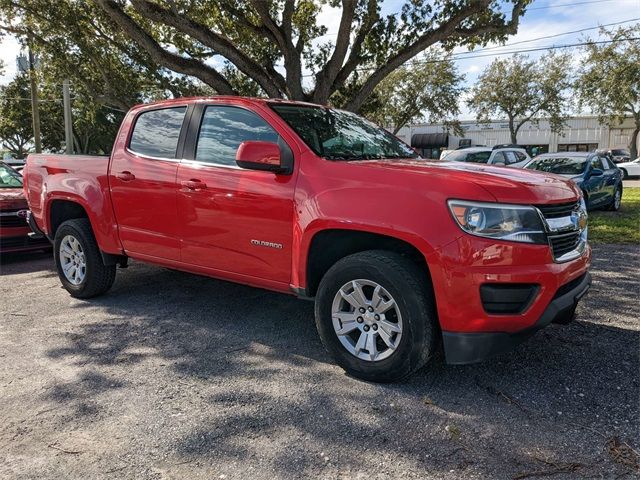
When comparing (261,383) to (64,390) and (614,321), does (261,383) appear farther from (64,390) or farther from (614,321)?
(614,321)

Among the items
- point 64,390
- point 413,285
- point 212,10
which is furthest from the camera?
point 212,10

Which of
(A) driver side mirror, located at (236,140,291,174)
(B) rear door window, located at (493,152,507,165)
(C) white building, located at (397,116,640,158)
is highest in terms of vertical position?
(C) white building, located at (397,116,640,158)

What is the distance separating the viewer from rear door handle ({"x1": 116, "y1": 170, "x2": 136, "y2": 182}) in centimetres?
483

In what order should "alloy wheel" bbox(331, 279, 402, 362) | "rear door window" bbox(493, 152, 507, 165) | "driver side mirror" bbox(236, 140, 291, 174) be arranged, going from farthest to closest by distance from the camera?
"rear door window" bbox(493, 152, 507, 165) < "driver side mirror" bbox(236, 140, 291, 174) < "alloy wheel" bbox(331, 279, 402, 362)

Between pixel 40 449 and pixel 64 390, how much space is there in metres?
0.72

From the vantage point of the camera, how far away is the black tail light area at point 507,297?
9.93ft

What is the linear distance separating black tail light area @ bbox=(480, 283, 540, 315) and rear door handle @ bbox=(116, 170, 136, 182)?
3351 mm

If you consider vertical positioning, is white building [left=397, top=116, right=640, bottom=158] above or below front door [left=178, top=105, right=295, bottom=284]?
above

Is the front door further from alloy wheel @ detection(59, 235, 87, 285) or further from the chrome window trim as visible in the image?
alloy wheel @ detection(59, 235, 87, 285)

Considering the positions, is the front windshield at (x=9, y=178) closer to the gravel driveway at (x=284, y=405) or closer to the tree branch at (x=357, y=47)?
the gravel driveway at (x=284, y=405)

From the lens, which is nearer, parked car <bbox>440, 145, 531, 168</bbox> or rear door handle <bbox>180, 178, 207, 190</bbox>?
rear door handle <bbox>180, 178, 207, 190</bbox>

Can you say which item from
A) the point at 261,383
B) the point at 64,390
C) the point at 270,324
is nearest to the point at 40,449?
the point at 64,390

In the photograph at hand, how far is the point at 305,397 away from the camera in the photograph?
Answer: 3287 millimetres

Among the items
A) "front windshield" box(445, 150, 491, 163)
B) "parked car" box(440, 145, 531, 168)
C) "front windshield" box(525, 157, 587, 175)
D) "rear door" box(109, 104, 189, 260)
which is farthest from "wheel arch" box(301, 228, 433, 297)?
"front windshield" box(445, 150, 491, 163)
